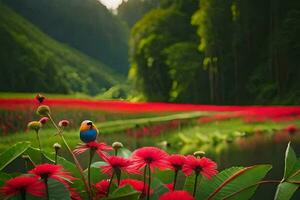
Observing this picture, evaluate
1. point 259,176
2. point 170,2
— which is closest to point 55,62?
point 170,2

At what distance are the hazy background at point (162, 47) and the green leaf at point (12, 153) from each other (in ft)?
2.65

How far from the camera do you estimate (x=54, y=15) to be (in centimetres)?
125

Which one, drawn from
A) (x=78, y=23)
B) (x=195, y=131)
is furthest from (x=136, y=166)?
(x=195, y=131)

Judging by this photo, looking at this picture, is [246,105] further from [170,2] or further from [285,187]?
[285,187]

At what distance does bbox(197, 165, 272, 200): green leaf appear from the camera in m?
0.25

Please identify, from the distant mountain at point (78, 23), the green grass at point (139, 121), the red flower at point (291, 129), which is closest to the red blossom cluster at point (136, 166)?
the distant mountain at point (78, 23)

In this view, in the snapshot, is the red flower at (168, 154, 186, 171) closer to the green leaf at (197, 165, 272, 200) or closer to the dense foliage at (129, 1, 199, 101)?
the green leaf at (197, 165, 272, 200)

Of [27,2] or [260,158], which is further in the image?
[260,158]

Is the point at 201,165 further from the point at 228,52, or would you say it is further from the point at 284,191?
the point at 228,52

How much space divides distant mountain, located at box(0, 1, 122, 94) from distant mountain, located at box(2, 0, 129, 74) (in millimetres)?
29

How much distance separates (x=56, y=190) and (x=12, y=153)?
2.0 inches

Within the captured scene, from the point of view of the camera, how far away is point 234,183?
0.26 meters

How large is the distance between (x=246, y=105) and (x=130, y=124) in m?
0.35

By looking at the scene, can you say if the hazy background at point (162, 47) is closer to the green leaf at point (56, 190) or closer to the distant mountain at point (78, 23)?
the distant mountain at point (78, 23)
